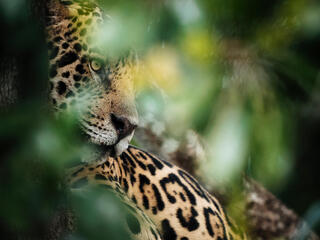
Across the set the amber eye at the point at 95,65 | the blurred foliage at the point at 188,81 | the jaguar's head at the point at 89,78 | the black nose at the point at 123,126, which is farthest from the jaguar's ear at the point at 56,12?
the blurred foliage at the point at 188,81

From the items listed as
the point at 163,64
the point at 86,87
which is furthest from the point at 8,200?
the point at 86,87

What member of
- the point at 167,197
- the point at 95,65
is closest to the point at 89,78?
the point at 95,65

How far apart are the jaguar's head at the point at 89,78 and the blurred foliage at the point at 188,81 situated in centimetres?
60

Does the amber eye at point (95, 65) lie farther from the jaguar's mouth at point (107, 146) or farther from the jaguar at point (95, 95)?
the jaguar's mouth at point (107, 146)

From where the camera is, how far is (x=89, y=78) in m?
2.53

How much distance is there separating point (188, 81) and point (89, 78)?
1.22m

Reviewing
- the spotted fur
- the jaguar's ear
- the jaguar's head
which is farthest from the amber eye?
the spotted fur

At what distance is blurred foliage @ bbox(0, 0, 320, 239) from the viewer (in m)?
1.02

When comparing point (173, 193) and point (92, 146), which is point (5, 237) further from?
point (173, 193)

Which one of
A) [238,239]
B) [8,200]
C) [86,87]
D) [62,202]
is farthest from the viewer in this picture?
[238,239]

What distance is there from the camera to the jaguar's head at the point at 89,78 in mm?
2383

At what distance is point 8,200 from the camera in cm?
98

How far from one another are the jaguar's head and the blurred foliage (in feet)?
1.98

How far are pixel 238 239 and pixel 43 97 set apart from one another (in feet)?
7.93
